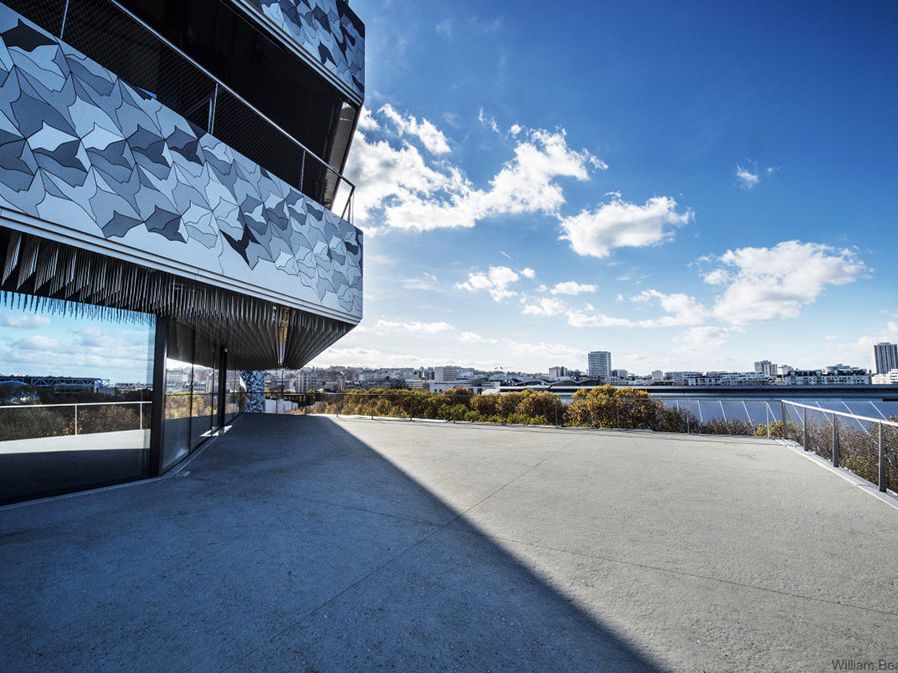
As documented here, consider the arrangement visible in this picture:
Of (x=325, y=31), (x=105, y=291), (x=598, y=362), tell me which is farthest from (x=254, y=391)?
(x=598, y=362)

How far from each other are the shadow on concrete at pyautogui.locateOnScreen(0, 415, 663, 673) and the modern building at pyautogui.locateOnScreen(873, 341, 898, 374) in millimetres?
117132

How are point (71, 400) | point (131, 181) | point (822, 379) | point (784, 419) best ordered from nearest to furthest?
1. point (131, 181)
2. point (71, 400)
3. point (784, 419)
4. point (822, 379)

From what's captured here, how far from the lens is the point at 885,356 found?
83.8 m

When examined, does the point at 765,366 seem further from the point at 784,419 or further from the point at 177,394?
the point at 177,394

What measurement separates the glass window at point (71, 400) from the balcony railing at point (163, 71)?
385 centimetres

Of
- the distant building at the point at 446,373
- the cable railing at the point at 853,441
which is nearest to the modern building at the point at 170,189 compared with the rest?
the cable railing at the point at 853,441

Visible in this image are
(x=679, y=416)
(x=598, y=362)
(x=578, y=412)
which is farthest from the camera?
(x=598, y=362)

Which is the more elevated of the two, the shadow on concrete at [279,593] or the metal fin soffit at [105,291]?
the metal fin soffit at [105,291]

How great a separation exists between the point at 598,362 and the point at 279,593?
12984cm

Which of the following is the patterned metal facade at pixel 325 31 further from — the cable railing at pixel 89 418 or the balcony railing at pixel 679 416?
the balcony railing at pixel 679 416

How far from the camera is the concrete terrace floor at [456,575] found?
2277 millimetres

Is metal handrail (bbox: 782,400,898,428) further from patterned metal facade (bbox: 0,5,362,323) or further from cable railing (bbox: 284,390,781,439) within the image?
patterned metal facade (bbox: 0,5,362,323)

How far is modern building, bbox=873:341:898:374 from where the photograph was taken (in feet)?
267

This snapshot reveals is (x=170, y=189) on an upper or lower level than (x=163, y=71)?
lower
